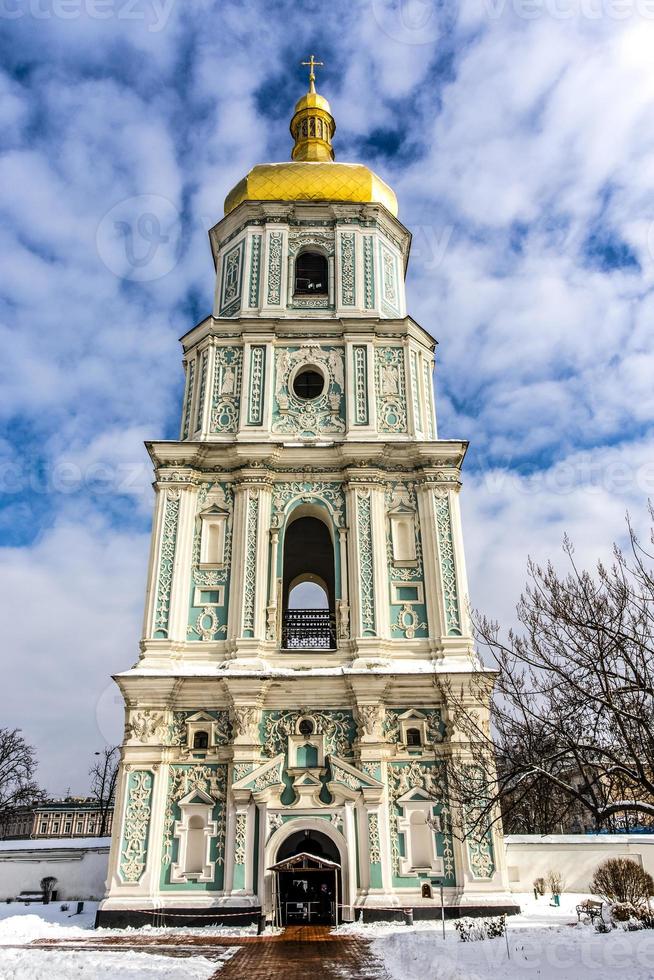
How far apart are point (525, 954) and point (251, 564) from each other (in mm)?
10947

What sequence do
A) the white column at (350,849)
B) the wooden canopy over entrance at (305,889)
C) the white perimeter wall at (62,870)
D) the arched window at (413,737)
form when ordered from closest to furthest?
the wooden canopy over entrance at (305,889) < the white column at (350,849) < the arched window at (413,737) < the white perimeter wall at (62,870)

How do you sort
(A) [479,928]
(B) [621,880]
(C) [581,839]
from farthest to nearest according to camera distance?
(C) [581,839] < (B) [621,880] < (A) [479,928]

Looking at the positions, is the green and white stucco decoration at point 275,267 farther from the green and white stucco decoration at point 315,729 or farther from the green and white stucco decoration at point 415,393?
the green and white stucco decoration at point 315,729

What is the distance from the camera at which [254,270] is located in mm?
24203

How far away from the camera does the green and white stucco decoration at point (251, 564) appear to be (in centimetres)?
1914

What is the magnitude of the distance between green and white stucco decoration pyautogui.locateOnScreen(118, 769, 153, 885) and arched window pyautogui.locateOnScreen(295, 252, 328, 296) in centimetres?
1511

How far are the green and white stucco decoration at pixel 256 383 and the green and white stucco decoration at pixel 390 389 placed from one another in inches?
129

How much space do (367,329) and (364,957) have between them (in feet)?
52.7

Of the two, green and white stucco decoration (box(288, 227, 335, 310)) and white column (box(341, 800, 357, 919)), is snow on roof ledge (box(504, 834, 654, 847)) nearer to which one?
white column (box(341, 800, 357, 919))

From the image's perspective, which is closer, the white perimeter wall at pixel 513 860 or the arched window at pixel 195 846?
the arched window at pixel 195 846

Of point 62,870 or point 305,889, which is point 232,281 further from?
point 62,870

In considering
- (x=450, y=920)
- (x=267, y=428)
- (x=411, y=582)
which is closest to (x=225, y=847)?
(x=450, y=920)

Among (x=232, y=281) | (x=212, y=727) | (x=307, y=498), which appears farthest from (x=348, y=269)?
(x=212, y=727)

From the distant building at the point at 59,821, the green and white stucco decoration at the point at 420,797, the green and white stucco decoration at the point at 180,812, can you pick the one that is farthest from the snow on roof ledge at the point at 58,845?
the distant building at the point at 59,821
